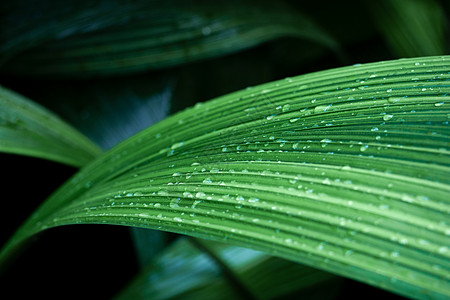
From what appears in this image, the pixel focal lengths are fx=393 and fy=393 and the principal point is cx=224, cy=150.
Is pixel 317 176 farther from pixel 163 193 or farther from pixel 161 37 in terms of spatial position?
pixel 161 37

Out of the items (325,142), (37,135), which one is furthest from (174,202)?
(37,135)

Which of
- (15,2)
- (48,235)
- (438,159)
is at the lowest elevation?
(438,159)

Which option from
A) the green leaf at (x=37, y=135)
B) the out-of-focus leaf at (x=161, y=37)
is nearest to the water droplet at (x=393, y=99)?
the green leaf at (x=37, y=135)

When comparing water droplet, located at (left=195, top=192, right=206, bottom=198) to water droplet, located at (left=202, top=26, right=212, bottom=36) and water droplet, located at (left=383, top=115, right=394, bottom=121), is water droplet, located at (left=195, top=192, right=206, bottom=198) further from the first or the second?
water droplet, located at (left=202, top=26, right=212, bottom=36)

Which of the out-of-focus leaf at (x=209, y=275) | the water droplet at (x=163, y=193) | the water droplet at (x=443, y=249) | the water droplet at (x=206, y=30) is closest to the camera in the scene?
the water droplet at (x=443, y=249)

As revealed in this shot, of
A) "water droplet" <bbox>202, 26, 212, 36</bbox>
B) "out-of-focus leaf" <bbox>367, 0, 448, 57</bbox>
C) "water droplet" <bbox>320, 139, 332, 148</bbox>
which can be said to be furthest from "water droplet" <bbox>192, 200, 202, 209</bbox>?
"out-of-focus leaf" <bbox>367, 0, 448, 57</bbox>

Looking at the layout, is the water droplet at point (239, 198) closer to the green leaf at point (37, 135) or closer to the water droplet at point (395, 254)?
the water droplet at point (395, 254)

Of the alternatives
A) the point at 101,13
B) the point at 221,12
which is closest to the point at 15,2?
the point at 101,13

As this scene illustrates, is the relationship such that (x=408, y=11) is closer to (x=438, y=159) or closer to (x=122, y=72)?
(x=122, y=72)
